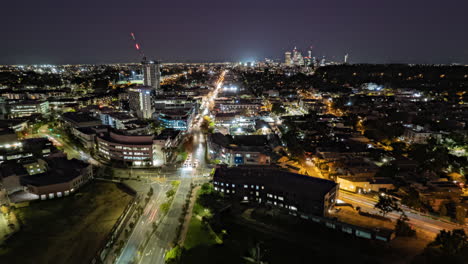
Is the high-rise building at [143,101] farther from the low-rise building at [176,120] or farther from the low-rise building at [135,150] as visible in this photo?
the low-rise building at [135,150]

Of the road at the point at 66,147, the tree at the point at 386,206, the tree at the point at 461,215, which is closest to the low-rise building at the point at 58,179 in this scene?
the road at the point at 66,147

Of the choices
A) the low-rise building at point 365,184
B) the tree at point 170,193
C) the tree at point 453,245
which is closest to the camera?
the tree at point 453,245

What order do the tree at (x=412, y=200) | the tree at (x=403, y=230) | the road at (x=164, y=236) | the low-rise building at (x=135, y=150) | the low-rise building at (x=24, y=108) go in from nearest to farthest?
the road at (x=164, y=236)
the tree at (x=403, y=230)
the tree at (x=412, y=200)
the low-rise building at (x=135, y=150)
the low-rise building at (x=24, y=108)

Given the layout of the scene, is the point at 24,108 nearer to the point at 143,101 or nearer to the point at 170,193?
the point at 143,101

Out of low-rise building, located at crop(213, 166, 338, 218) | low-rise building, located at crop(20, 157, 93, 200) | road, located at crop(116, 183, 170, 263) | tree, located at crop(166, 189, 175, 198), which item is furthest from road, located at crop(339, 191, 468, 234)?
low-rise building, located at crop(20, 157, 93, 200)

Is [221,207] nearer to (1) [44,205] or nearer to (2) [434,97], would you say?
(1) [44,205]

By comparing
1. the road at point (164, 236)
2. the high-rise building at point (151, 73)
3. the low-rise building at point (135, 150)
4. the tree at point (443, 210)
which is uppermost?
the high-rise building at point (151, 73)

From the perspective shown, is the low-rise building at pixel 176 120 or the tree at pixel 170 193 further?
the low-rise building at pixel 176 120
